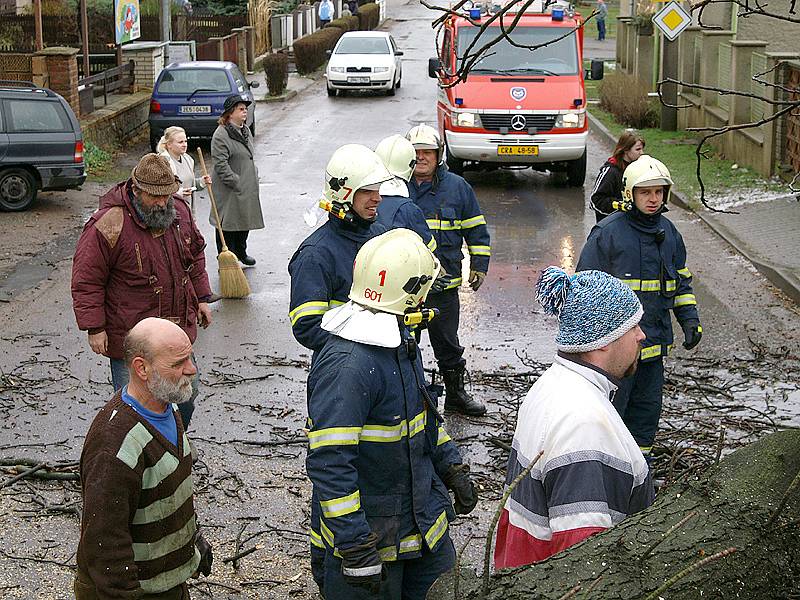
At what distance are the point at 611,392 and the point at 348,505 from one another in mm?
1008

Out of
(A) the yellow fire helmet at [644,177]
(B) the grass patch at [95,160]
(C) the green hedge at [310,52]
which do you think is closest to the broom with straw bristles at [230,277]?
(A) the yellow fire helmet at [644,177]

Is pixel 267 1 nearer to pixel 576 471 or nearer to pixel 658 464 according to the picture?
pixel 658 464

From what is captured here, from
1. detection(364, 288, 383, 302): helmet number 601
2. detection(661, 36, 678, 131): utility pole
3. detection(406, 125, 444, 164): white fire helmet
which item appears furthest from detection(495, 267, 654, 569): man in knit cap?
detection(661, 36, 678, 131): utility pole

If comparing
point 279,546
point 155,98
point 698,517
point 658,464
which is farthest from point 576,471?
point 155,98

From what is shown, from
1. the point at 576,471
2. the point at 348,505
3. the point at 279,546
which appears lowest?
the point at 279,546

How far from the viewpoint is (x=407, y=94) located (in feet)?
107

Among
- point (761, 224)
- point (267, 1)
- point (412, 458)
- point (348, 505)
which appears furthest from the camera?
point (267, 1)

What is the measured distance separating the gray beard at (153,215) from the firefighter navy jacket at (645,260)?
246cm

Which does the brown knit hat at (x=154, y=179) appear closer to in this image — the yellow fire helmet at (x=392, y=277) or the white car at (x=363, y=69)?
the yellow fire helmet at (x=392, y=277)

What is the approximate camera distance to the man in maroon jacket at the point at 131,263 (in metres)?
6.41

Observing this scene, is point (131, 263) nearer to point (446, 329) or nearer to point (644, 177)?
point (446, 329)

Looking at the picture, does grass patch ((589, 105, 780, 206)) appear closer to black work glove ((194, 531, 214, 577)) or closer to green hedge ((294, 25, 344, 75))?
black work glove ((194, 531, 214, 577))

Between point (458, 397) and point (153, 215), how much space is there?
289cm

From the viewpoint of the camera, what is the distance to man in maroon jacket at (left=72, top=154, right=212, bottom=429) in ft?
21.0
